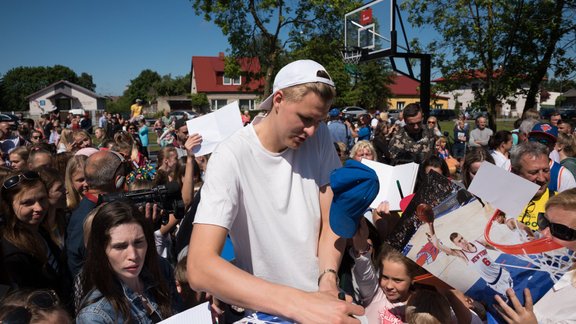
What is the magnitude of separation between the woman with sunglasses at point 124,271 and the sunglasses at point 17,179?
2.87 ft

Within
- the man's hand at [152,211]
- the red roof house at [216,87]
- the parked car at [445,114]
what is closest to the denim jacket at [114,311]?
the man's hand at [152,211]

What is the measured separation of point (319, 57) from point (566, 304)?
767 inches

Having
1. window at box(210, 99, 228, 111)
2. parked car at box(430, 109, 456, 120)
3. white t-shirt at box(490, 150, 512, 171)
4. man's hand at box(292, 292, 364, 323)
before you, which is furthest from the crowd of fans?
window at box(210, 99, 228, 111)

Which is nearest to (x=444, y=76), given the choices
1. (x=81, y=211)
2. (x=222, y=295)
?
(x=81, y=211)

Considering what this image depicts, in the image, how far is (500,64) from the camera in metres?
13.1

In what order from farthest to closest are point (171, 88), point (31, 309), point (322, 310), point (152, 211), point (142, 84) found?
1. point (142, 84)
2. point (171, 88)
3. point (152, 211)
4. point (31, 309)
5. point (322, 310)

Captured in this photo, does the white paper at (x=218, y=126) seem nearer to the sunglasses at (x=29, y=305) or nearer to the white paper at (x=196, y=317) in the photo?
the sunglasses at (x=29, y=305)

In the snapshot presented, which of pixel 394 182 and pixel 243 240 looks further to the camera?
pixel 394 182

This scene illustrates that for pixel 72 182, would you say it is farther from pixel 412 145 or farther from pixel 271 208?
pixel 412 145

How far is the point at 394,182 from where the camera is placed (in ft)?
9.93

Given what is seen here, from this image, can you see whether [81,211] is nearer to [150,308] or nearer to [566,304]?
[150,308]

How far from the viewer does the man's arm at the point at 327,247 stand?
1413 millimetres

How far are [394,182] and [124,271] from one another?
1.94 m

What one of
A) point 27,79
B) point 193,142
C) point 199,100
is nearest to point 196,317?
point 193,142
